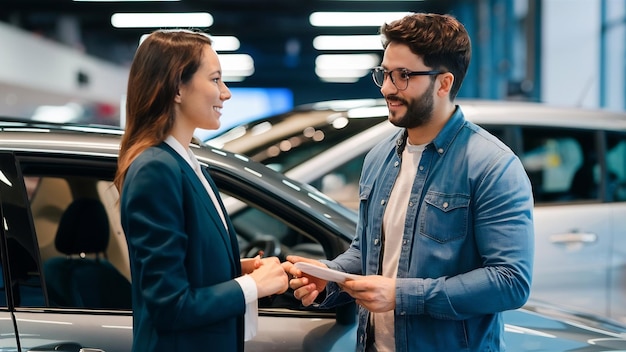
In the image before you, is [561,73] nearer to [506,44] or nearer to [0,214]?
[506,44]

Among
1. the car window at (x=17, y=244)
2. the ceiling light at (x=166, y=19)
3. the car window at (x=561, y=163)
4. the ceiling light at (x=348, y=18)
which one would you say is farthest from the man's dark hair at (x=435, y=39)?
the ceiling light at (x=166, y=19)

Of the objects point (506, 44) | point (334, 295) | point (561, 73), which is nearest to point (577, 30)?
point (561, 73)

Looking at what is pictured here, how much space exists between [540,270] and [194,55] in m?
3.44

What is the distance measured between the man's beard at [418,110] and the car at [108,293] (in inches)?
23.0

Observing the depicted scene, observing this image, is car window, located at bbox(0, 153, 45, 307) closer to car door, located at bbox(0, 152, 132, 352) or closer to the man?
car door, located at bbox(0, 152, 132, 352)

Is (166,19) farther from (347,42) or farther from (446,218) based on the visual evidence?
(446,218)

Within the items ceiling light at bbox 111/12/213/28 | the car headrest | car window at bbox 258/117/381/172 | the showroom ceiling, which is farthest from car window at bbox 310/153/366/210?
ceiling light at bbox 111/12/213/28

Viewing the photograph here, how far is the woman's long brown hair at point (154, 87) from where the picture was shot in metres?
1.77

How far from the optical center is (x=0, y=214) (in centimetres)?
228

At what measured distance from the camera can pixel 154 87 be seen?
5.81ft

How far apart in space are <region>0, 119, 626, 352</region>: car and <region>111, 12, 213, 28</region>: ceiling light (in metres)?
15.3

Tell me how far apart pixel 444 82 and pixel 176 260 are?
837mm

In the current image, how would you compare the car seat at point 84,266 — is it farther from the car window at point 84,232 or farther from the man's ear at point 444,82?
the man's ear at point 444,82

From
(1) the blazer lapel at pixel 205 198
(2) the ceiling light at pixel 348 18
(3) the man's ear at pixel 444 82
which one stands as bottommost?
(1) the blazer lapel at pixel 205 198
